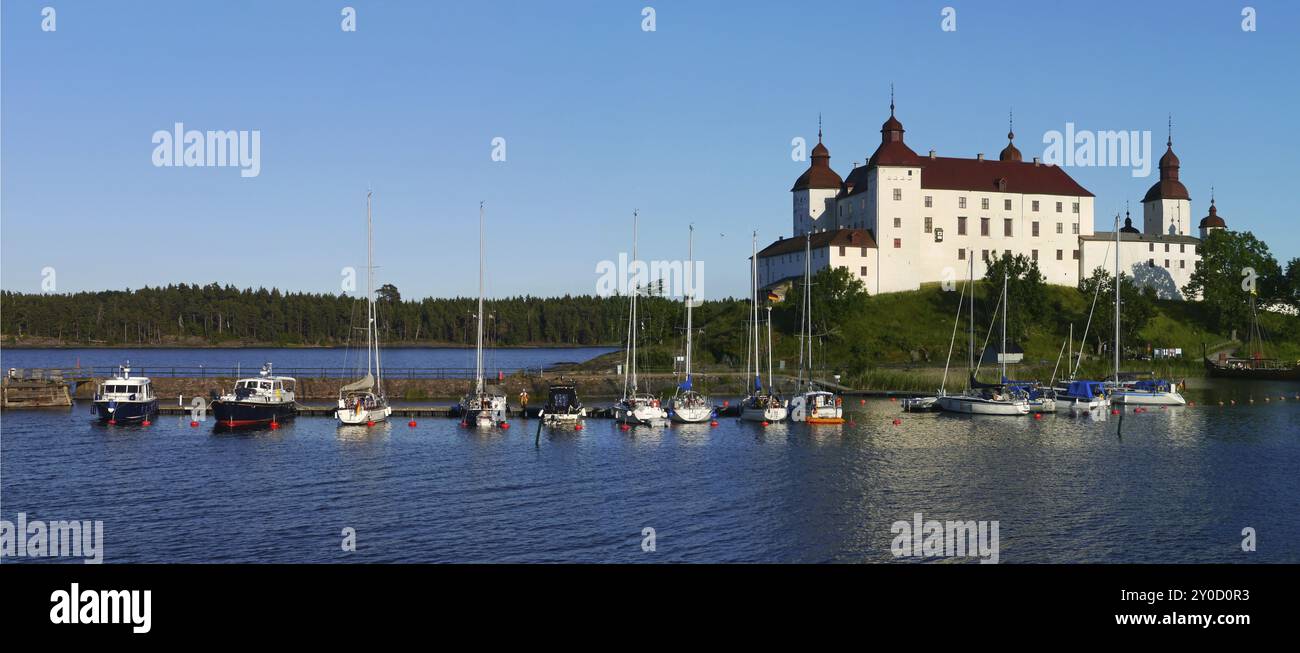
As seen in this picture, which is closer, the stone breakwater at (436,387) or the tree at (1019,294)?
the stone breakwater at (436,387)

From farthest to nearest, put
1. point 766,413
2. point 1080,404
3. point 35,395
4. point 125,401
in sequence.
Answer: point 35,395 < point 1080,404 < point 766,413 < point 125,401

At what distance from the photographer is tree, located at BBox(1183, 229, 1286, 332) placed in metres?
133

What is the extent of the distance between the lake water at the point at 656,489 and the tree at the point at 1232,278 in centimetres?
6456

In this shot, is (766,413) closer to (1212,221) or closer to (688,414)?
(688,414)

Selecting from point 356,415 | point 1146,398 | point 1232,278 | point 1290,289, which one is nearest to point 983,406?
point 1146,398

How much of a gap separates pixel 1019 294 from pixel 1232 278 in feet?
120

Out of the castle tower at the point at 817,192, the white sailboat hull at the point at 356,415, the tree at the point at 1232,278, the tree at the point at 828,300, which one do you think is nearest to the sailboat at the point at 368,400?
the white sailboat hull at the point at 356,415

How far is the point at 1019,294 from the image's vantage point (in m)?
121

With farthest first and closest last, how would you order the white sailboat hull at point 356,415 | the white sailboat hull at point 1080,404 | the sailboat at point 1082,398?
the sailboat at point 1082,398, the white sailboat hull at point 1080,404, the white sailboat hull at point 356,415

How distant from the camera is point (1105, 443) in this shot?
66.2 m

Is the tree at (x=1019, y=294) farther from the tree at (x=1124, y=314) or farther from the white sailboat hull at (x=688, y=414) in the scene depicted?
the white sailboat hull at (x=688, y=414)

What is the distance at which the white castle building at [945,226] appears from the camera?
434ft
